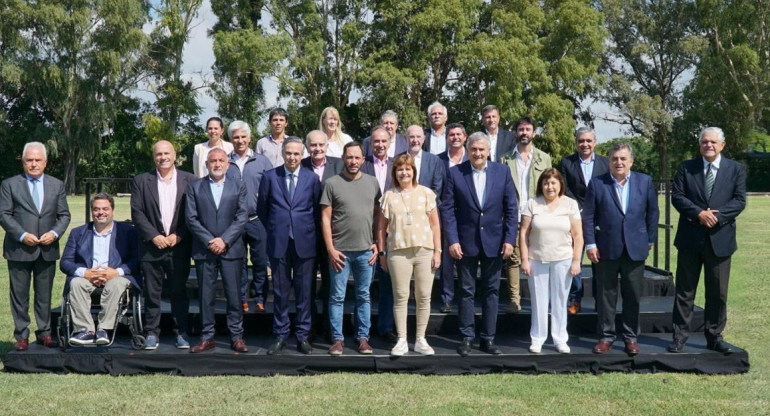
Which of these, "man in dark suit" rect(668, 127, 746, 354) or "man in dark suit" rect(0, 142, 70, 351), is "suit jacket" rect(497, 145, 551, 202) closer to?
"man in dark suit" rect(668, 127, 746, 354)

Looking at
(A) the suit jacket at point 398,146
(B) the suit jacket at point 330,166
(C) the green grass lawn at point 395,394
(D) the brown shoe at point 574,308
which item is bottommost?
(C) the green grass lawn at point 395,394

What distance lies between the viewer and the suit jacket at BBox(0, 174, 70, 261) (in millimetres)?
5859

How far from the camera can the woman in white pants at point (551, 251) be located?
5.68 metres

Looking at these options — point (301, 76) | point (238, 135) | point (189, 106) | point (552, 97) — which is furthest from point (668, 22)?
point (238, 135)

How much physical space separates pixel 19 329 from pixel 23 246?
2.17ft

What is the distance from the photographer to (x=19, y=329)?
19.3 feet

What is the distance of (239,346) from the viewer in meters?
5.77

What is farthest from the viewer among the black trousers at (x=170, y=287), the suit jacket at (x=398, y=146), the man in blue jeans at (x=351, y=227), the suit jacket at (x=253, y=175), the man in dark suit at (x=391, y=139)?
the suit jacket at (x=398, y=146)

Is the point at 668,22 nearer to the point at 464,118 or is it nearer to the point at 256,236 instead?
the point at 464,118

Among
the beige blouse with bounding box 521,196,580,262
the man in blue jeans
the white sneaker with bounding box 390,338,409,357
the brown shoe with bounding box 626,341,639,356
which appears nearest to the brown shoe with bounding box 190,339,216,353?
the man in blue jeans

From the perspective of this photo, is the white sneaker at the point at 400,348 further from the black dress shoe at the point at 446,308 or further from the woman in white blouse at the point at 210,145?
the woman in white blouse at the point at 210,145

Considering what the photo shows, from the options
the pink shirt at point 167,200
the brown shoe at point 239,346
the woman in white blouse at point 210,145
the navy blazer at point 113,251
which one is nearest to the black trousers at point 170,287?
the navy blazer at point 113,251

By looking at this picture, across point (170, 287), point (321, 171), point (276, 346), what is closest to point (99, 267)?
point (170, 287)

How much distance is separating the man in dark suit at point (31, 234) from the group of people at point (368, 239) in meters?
0.01
